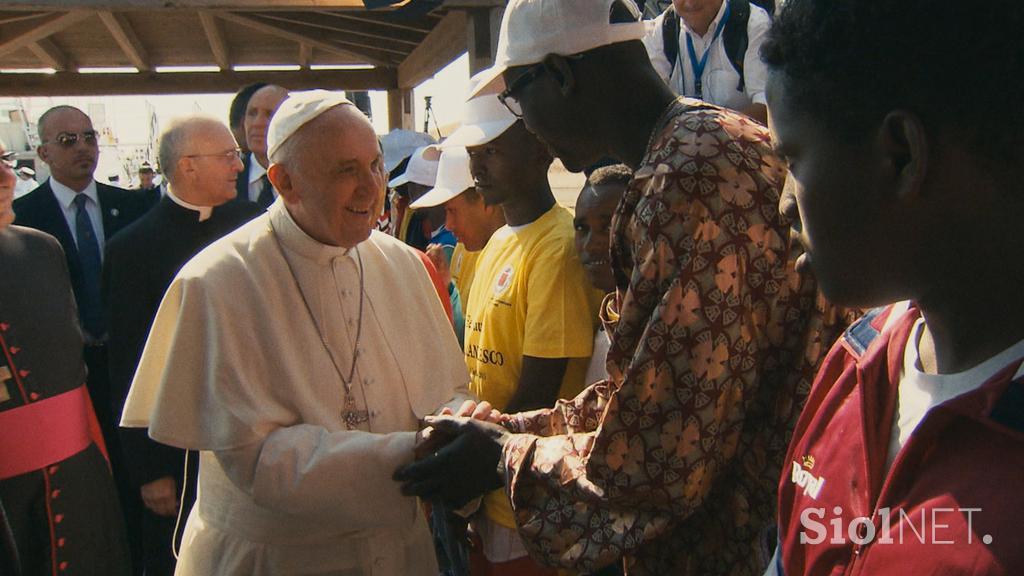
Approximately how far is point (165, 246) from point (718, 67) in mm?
2993

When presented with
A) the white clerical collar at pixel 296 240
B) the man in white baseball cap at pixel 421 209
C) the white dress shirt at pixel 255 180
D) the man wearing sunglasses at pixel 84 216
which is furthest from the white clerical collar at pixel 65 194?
the white clerical collar at pixel 296 240

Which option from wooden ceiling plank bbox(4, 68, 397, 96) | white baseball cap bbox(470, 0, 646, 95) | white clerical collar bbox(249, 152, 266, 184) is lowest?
white clerical collar bbox(249, 152, 266, 184)

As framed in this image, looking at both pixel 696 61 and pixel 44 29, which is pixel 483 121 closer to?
pixel 696 61

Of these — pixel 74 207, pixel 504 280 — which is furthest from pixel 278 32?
pixel 504 280

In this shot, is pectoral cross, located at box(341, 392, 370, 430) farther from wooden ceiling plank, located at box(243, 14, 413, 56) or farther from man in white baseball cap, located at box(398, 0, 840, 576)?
wooden ceiling plank, located at box(243, 14, 413, 56)

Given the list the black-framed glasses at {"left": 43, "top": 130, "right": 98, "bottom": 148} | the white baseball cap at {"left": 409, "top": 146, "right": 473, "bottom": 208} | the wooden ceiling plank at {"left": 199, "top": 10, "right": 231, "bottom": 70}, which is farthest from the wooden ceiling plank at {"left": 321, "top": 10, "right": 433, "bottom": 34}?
the white baseball cap at {"left": 409, "top": 146, "right": 473, "bottom": 208}

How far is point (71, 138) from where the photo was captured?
5578 millimetres

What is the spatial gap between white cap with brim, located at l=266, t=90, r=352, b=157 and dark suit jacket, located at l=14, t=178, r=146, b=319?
2865 mm

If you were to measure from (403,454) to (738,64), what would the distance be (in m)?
2.98

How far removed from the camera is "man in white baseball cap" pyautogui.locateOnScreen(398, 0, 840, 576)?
1.71m

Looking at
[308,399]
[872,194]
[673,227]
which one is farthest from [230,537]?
[872,194]

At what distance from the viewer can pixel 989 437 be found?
0.99 metres

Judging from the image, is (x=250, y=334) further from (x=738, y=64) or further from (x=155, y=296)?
(x=738, y=64)

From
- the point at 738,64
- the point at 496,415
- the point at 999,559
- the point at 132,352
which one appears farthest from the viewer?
the point at 738,64
